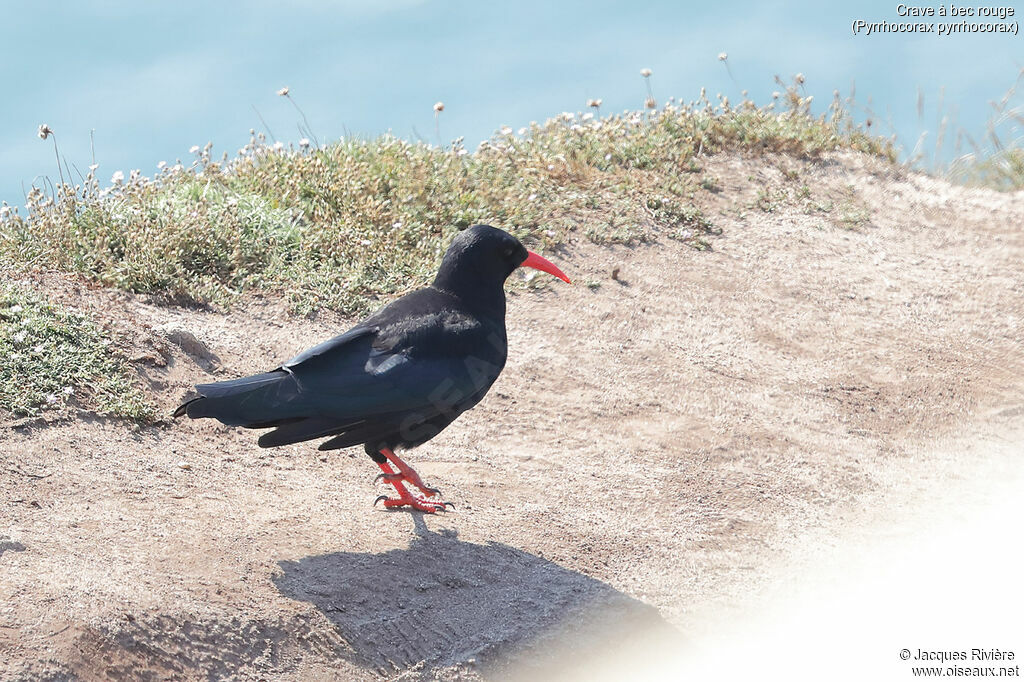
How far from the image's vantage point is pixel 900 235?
11727mm

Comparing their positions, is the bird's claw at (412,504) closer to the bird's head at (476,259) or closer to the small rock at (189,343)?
the bird's head at (476,259)

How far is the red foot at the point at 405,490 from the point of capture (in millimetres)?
5695

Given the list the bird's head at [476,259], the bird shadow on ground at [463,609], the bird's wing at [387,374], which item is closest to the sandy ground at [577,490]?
the bird shadow on ground at [463,609]

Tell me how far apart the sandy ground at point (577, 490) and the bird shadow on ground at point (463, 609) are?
15 mm

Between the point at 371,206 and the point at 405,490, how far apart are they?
4.62 metres

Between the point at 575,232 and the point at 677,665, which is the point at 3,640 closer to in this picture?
the point at 677,665

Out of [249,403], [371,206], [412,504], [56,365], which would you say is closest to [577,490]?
[412,504]

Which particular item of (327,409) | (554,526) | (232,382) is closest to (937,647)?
(554,526)

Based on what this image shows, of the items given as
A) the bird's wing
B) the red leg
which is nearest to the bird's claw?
the red leg

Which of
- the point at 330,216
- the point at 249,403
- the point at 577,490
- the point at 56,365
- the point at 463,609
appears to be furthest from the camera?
the point at 330,216

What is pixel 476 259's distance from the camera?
19.4ft

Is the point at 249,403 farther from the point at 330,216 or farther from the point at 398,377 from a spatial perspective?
the point at 330,216

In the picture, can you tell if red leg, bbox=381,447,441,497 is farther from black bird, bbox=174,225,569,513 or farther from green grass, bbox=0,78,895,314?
green grass, bbox=0,78,895,314

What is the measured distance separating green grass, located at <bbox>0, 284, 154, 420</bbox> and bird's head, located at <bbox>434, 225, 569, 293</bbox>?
229 cm
